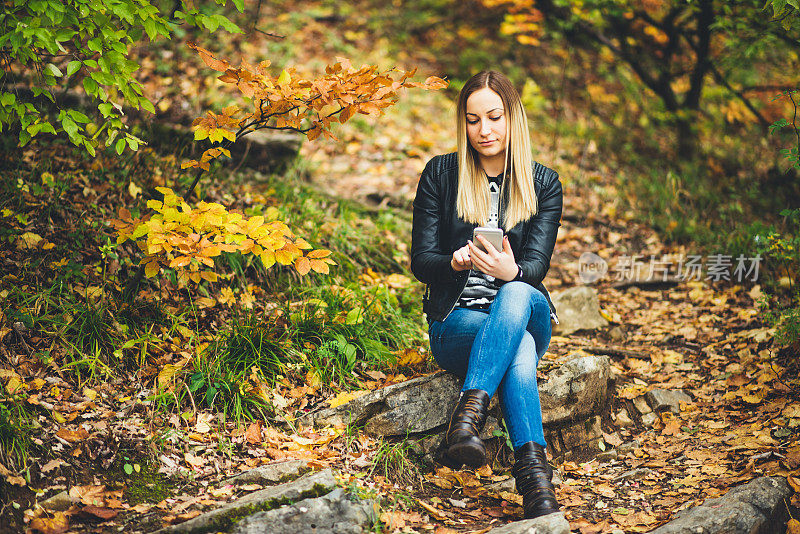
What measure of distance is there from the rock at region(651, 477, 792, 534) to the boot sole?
81 cm

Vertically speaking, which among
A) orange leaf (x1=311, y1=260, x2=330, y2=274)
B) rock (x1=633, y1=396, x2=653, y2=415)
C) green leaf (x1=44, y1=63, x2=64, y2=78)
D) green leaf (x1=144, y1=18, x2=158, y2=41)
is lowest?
rock (x1=633, y1=396, x2=653, y2=415)

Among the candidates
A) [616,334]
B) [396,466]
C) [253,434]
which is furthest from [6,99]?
[616,334]

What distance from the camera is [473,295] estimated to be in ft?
10.3

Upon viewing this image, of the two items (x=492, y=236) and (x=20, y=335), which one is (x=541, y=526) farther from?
(x=20, y=335)

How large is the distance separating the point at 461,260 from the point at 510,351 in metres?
0.49

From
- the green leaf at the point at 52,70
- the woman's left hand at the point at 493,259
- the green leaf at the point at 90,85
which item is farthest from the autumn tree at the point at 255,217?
the woman's left hand at the point at 493,259

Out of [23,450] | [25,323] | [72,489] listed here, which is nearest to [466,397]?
[72,489]

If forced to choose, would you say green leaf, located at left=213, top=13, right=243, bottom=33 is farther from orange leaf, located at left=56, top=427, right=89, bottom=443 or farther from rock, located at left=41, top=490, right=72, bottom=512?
rock, located at left=41, top=490, right=72, bottom=512

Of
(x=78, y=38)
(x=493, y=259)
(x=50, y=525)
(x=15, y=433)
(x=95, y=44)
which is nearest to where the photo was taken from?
(x=50, y=525)

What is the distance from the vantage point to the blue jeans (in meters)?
2.75

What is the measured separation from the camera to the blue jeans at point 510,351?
9.02 feet

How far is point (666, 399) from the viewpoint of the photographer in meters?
3.68

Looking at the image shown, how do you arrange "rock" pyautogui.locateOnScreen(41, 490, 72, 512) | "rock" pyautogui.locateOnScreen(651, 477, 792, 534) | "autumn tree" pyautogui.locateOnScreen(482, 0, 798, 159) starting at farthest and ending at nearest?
"autumn tree" pyautogui.locateOnScreen(482, 0, 798, 159)
"rock" pyautogui.locateOnScreen(651, 477, 792, 534)
"rock" pyautogui.locateOnScreen(41, 490, 72, 512)

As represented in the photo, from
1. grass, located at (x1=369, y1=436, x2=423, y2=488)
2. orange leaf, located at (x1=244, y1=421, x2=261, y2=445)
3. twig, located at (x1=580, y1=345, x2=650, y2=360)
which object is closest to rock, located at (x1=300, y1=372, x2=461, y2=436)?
grass, located at (x1=369, y1=436, x2=423, y2=488)
